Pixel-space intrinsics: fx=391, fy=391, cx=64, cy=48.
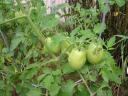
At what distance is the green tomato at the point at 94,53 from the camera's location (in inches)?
A: 57.1

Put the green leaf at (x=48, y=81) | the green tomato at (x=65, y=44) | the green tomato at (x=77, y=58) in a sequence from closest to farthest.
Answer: the green tomato at (x=77, y=58) < the green tomato at (x=65, y=44) < the green leaf at (x=48, y=81)

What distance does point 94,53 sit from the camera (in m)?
1.45

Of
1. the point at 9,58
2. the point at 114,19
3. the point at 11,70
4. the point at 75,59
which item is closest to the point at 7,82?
the point at 11,70

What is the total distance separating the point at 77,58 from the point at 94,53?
7cm

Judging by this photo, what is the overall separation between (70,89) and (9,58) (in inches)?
36.5

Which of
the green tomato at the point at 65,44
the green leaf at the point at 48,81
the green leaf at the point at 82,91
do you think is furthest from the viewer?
the green leaf at the point at 82,91

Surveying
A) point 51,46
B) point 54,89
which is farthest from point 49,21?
point 54,89

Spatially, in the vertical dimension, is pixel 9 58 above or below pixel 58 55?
below

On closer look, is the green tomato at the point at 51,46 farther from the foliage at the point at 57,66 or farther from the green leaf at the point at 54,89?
the green leaf at the point at 54,89

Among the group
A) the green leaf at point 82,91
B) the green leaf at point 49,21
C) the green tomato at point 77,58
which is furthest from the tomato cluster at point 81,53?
the green leaf at point 82,91

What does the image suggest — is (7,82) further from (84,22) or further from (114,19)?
(114,19)

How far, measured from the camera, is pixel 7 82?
2119 mm

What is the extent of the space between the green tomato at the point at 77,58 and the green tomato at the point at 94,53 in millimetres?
22

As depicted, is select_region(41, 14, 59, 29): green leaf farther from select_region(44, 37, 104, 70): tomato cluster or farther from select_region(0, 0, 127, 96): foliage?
select_region(44, 37, 104, 70): tomato cluster
